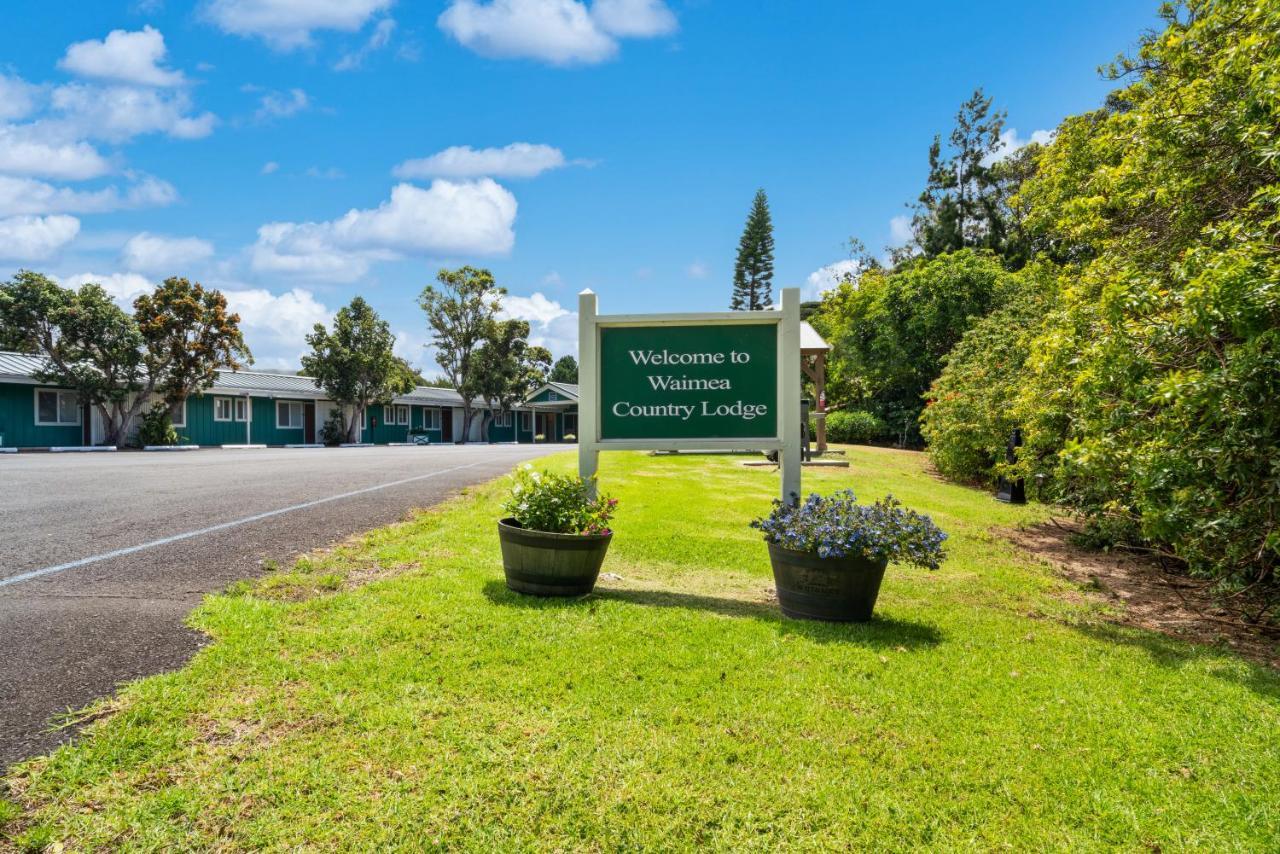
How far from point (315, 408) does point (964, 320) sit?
32114 mm

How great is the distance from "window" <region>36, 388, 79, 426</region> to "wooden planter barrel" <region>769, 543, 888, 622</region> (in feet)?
103

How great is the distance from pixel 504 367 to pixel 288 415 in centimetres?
1473

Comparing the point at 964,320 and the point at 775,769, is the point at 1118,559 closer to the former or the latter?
the point at 775,769

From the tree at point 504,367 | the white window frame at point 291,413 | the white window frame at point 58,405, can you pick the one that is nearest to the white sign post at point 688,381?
the white window frame at point 58,405

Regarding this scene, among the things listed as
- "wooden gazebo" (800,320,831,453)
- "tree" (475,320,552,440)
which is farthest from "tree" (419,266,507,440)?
"wooden gazebo" (800,320,831,453)

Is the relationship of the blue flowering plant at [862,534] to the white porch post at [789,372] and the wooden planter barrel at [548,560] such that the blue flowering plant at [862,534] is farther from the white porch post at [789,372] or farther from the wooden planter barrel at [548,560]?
the wooden planter barrel at [548,560]

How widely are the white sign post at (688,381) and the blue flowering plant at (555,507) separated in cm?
61

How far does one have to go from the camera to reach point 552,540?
4711 millimetres

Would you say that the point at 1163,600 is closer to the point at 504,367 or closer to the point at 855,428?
the point at 855,428

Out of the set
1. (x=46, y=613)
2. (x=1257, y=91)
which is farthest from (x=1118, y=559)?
(x=46, y=613)

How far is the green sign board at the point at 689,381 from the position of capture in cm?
559

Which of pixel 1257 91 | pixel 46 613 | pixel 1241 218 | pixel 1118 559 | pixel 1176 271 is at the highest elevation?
pixel 1257 91

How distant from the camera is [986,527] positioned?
387 inches

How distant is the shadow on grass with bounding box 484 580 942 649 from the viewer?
429 cm
